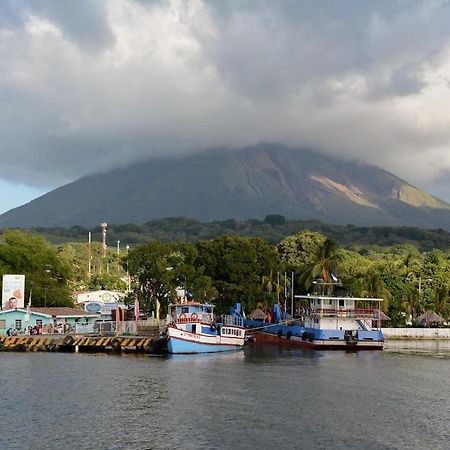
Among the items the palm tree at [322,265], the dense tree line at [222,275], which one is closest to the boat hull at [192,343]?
the dense tree line at [222,275]

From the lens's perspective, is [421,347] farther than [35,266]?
No

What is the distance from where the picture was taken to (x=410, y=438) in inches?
1258

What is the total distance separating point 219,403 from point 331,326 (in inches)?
1552

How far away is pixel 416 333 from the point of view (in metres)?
90.9

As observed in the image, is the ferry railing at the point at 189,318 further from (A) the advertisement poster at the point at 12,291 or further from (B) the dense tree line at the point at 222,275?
(A) the advertisement poster at the point at 12,291

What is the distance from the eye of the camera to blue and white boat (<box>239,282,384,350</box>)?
7450 cm

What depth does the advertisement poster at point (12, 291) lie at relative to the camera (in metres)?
A: 76.0

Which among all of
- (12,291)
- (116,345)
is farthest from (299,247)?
(116,345)

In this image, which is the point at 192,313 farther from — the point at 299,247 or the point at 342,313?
the point at 299,247

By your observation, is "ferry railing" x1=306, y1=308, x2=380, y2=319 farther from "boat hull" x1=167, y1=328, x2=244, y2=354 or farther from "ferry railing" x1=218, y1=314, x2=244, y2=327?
"boat hull" x1=167, y1=328, x2=244, y2=354

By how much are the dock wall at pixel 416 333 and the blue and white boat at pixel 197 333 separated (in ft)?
86.5

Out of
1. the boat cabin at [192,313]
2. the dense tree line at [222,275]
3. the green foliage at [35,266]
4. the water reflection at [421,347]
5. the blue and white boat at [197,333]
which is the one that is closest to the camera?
the blue and white boat at [197,333]

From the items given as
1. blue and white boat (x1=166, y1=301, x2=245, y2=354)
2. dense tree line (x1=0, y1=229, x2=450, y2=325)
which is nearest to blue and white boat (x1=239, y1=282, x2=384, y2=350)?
dense tree line (x1=0, y1=229, x2=450, y2=325)

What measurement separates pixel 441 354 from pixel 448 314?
34.2 m
